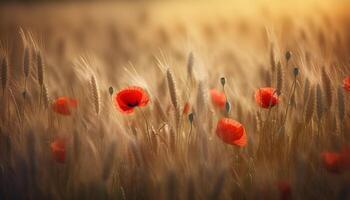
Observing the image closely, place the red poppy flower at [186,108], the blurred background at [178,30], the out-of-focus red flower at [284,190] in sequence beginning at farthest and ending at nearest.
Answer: the blurred background at [178,30] → the red poppy flower at [186,108] → the out-of-focus red flower at [284,190]

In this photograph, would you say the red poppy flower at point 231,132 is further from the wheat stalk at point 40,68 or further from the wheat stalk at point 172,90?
the wheat stalk at point 40,68

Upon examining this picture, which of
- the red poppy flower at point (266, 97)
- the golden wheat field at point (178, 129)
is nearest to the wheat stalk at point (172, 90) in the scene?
the golden wheat field at point (178, 129)

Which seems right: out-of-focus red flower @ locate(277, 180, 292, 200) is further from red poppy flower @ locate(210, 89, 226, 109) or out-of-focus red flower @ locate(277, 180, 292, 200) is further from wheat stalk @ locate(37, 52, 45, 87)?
wheat stalk @ locate(37, 52, 45, 87)

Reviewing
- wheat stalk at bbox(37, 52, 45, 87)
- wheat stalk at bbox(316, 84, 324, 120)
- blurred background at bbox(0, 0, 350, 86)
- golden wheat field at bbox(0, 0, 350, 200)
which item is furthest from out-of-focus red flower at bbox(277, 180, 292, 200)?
wheat stalk at bbox(37, 52, 45, 87)

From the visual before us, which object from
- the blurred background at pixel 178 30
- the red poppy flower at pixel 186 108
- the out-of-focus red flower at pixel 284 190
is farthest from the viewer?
the blurred background at pixel 178 30

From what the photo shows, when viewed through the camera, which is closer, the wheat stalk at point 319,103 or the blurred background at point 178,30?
the wheat stalk at point 319,103

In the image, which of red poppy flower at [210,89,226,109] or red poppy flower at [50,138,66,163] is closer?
red poppy flower at [50,138,66,163]
